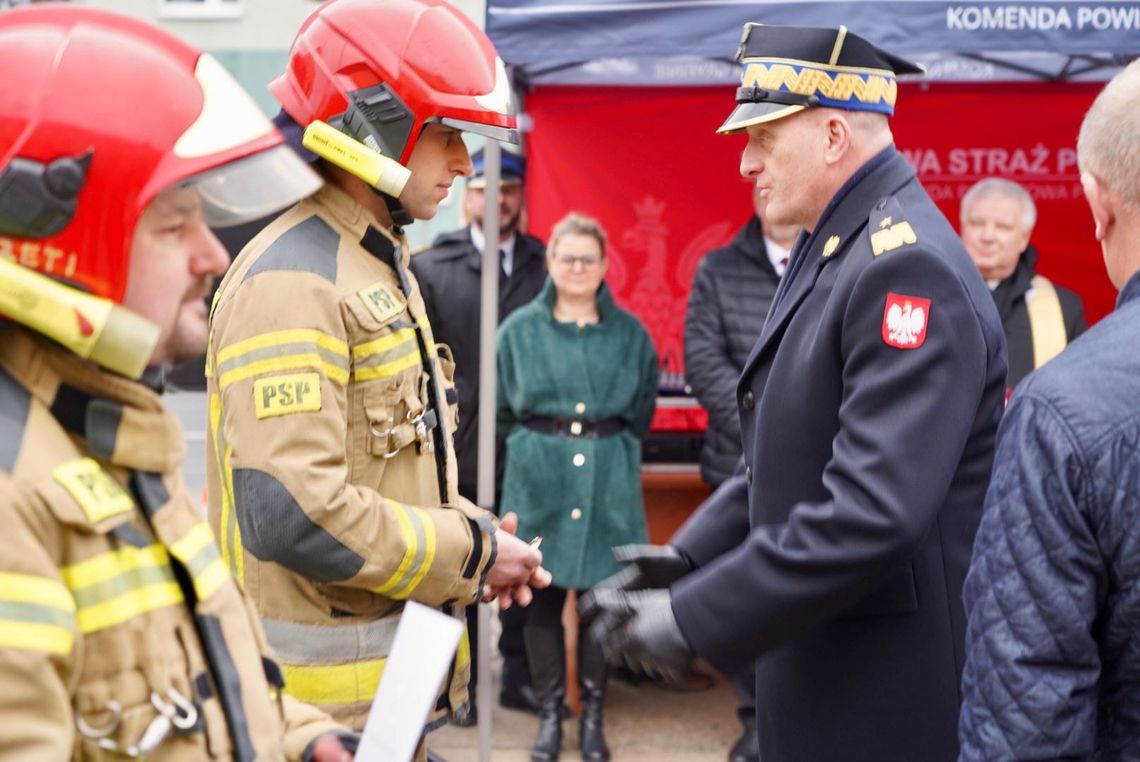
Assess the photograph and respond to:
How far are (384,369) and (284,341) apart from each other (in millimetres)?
207

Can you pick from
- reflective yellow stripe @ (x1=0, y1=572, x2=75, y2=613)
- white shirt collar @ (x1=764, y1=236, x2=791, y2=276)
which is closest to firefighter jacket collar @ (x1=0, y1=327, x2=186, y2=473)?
reflective yellow stripe @ (x1=0, y1=572, x2=75, y2=613)

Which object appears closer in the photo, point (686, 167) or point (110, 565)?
point (110, 565)

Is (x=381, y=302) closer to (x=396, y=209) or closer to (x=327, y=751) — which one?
(x=396, y=209)

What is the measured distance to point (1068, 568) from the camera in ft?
5.66

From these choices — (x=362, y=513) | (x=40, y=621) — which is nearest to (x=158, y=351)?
(x=40, y=621)

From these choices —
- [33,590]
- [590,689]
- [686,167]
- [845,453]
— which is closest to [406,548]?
[845,453]

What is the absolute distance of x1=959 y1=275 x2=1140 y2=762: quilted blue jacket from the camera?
5.66ft

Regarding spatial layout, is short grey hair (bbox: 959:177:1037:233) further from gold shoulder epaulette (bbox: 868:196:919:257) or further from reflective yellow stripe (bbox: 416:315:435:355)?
reflective yellow stripe (bbox: 416:315:435:355)

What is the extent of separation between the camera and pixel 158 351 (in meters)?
1.55

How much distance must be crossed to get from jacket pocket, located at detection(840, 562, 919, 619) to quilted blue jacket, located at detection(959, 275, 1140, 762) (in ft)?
1.87

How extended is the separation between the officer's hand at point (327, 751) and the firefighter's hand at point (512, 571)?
0.85 meters

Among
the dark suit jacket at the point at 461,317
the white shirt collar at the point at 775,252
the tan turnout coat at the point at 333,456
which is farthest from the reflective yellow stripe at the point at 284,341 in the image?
the white shirt collar at the point at 775,252

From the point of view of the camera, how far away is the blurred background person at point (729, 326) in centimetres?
529

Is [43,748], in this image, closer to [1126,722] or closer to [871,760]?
[1126,722]
